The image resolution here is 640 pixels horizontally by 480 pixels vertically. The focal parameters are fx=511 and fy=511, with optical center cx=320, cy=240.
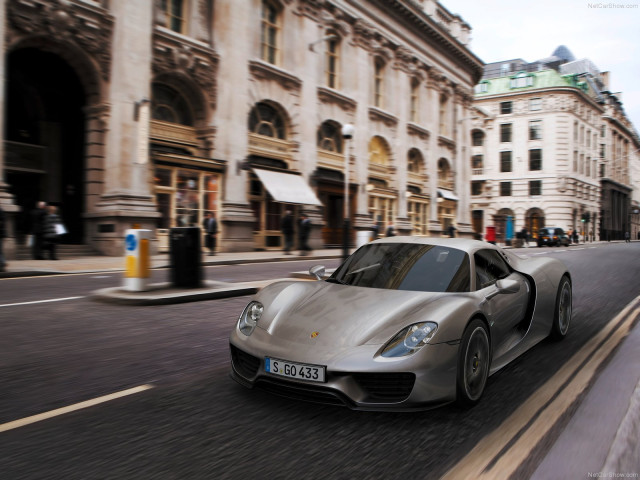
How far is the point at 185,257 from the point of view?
339 inches

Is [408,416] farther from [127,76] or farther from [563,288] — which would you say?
[127,76]

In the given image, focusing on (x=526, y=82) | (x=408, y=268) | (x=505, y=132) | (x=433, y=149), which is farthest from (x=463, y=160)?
(x=408, y=268)

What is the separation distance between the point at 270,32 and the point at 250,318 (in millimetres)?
22980

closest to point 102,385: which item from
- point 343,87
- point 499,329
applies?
point 499,329

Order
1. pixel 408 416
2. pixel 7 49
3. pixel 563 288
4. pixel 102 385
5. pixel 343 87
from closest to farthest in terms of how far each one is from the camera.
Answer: pixel 408 416 → pixel 102 385 → pixel 563 288 → pixel 7 49 → pixel 343 87

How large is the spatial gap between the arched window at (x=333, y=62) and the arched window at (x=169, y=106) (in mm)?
9252

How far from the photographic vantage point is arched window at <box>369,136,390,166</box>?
30.7 metres

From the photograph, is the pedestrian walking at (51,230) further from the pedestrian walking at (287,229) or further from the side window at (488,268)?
the side window at (488,268)

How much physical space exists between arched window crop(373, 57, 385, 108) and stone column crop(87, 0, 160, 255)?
1660 cm

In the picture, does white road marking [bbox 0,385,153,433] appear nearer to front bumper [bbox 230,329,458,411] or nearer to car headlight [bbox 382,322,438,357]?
front bumper [bbox 230,329,458,411]

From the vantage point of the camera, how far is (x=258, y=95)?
22750 mm

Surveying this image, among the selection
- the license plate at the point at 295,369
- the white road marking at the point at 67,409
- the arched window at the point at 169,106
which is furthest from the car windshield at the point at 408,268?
the arched window at the point at 169,106

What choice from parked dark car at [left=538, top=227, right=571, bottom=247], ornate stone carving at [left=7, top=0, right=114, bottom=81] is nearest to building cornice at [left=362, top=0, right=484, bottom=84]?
parked dark car at [left=538, top=227, right=571, bottom=247]

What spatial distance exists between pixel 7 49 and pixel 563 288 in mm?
16283
